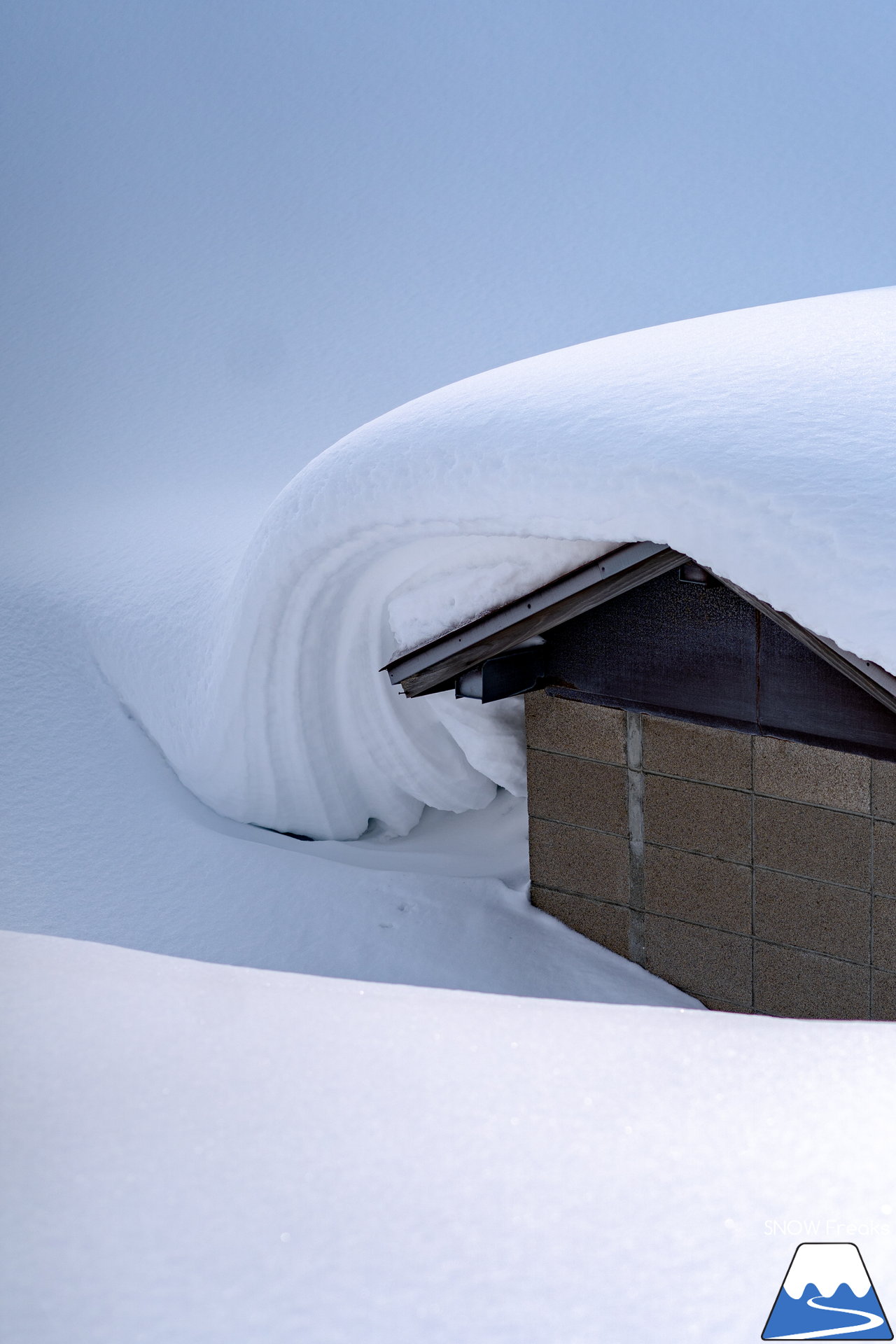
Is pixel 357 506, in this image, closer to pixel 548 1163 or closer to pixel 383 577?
pixel 383 577

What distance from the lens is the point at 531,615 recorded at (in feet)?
13.8

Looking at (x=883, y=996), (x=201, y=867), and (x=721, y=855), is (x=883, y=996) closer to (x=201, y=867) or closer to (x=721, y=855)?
(x=721, y=855)

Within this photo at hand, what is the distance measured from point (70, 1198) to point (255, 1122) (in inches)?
13.9

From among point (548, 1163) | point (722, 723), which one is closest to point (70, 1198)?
point (548, 1163)

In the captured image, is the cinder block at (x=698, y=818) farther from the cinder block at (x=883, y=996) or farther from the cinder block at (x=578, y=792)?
the cinder block at (x=883, y=996)

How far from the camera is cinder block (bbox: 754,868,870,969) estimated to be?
4.09 m

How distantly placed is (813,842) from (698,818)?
0.49 metres

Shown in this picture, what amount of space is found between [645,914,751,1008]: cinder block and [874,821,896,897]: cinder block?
0.67 meters

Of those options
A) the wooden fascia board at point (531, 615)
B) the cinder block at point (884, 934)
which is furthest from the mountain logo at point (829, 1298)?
the cinder block at point (884, 934)

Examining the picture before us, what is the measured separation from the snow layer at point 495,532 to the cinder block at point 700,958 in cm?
111

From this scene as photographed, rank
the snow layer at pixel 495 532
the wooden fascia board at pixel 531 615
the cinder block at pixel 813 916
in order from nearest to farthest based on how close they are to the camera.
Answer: the snow layer at pixel 495 532 → the wooden fascia board at pixel 531 615 → the cinder block at pixel 813 916

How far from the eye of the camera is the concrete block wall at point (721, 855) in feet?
13.3

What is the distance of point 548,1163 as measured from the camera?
1943 mm

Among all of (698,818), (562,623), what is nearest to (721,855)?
(698,818)
